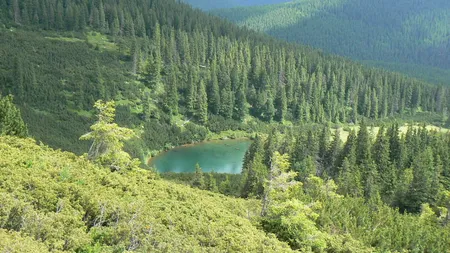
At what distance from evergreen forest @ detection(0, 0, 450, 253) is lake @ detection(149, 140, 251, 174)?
413 centimetres

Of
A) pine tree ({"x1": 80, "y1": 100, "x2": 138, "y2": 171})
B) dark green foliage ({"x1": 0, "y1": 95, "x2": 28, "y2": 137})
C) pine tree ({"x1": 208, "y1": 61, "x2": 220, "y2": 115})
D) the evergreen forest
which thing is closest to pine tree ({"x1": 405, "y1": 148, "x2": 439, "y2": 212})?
the evergreen forest

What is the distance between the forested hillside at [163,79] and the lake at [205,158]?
14.8 ft

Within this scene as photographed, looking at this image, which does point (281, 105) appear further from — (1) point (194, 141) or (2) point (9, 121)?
(2) point (9, 121)

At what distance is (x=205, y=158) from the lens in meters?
114

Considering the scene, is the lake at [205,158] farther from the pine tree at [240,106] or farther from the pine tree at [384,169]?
the pine tree at [384,169]

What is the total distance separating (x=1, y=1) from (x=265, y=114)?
103m

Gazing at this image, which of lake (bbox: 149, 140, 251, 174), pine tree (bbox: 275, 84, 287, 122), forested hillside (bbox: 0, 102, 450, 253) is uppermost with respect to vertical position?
forested hillside (bbox: 0, 102, 450, 253)

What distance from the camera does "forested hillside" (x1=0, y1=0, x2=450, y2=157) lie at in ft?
339

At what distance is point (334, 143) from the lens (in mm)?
91312

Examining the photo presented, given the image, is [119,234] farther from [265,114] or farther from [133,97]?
[265,114]

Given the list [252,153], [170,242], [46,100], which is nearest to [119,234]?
[170,242]

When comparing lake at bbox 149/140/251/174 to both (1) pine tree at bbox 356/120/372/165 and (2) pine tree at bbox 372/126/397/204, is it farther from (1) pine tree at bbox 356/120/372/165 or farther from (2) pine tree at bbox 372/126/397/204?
(2) pine tree at bbox 372/126/397/204

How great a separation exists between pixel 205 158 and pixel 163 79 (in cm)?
4248

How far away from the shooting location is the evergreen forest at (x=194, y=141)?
866 inches
